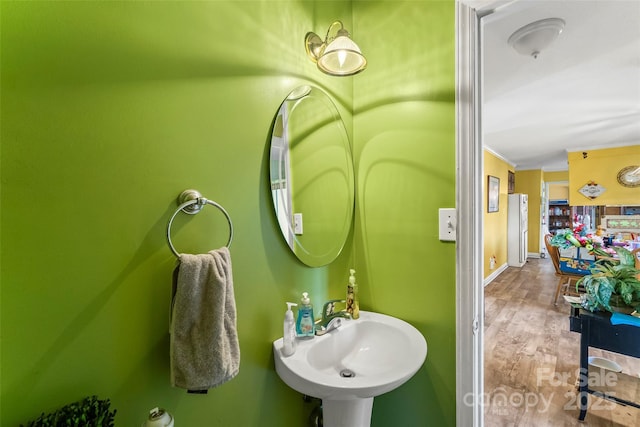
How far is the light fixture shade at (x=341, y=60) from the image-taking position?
94cm

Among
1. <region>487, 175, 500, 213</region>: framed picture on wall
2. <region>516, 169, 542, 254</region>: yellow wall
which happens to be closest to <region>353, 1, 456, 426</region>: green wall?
<region>487, 175, 500, 213</region>: framed picture on wall

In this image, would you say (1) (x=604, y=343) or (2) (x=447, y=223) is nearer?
(2) (x=447, y=223)

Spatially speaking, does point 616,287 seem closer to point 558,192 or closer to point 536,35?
point 536,35

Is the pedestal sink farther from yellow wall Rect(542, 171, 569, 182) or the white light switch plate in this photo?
yellow wall Rect(542, 171, 569, 182)

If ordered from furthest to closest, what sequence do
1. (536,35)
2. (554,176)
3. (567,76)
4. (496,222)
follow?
1. (554,176)
2. (496,222)
3. (567,76)
4. (536,35)

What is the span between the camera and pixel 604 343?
157cm

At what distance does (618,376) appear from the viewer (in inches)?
70.8

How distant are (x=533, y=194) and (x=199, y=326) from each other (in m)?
8.25

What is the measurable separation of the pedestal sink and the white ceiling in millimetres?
979

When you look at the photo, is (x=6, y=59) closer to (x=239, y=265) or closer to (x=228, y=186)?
(x=228, y=186)

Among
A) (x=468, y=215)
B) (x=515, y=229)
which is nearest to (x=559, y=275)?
(x=515, y=229)

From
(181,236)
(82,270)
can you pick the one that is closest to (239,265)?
(181,236)

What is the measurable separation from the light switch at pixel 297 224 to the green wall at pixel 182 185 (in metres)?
0.09

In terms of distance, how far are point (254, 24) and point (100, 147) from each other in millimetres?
647
